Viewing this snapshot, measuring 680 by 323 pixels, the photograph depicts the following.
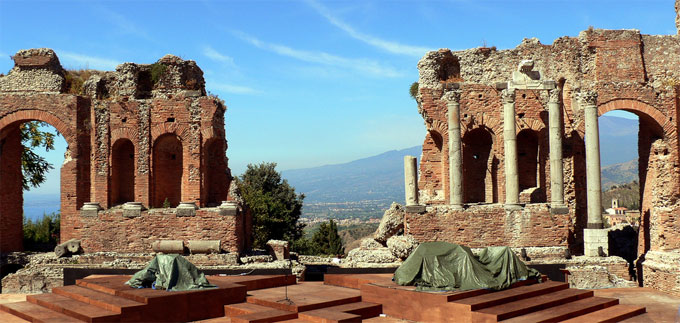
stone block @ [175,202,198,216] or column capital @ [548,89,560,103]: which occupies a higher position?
column capital @ [548,89,560,103]

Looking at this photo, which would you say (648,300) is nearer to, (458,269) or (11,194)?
(458,269)

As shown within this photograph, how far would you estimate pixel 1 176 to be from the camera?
29141 mm

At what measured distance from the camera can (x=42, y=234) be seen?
3609cm

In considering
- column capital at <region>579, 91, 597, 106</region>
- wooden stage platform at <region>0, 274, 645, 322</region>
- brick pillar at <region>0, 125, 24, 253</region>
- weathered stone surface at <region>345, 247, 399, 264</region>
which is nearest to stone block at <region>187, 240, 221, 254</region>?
weathered stone surface at <region>345, 247, 399, 264</region>

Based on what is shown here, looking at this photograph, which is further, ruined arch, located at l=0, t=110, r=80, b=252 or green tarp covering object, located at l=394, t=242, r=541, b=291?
ruined arch, located at l=0, t=110, r=80, b=252

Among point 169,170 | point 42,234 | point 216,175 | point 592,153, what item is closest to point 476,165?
point 592,153

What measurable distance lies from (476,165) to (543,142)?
3385 mm

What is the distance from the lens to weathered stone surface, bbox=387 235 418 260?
25.8m

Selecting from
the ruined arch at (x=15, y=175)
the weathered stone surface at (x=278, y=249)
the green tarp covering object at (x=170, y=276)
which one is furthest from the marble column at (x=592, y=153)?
the ruined arch at (x=15, y=175)

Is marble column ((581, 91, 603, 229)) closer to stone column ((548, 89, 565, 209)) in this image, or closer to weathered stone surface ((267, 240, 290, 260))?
stone column ((548, 89, 565, 209))

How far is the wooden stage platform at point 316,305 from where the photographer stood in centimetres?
1661

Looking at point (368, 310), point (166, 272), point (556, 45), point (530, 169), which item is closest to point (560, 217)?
point (530, 169)

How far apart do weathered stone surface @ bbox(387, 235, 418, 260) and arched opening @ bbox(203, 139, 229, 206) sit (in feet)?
26.3

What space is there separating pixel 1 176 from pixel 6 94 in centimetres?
355
